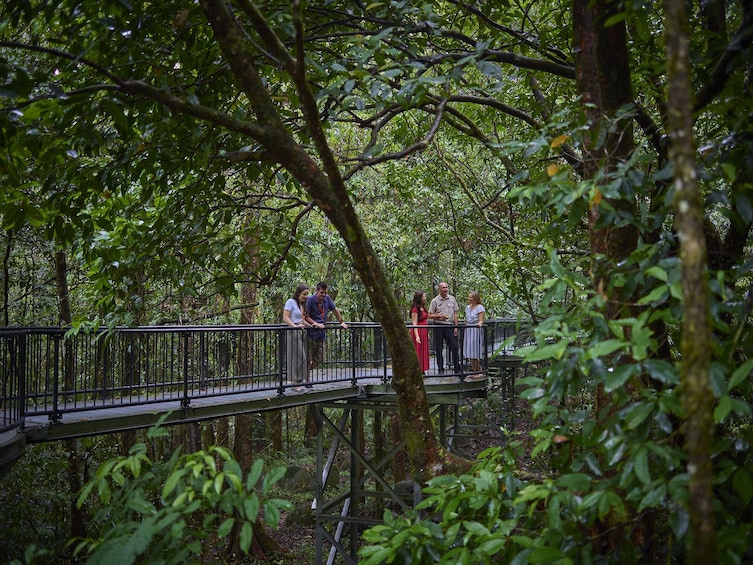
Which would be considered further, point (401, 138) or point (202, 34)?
point (401, 138)

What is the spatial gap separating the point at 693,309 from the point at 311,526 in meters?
19.3

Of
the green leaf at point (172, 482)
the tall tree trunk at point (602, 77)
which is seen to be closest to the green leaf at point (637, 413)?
the tall tree trunk at point (602, 77)

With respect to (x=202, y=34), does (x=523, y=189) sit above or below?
below

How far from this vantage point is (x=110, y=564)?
2.22m

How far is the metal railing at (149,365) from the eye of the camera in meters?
6.97

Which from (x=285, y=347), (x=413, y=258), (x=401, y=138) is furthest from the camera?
(x=413, y=258)

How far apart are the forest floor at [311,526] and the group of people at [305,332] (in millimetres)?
5017

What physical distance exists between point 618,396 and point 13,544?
10903 millimetres

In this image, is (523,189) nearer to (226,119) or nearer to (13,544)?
(226,119)

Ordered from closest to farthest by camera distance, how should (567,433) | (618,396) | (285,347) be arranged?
(618,396)
(567,433)
(285,347)

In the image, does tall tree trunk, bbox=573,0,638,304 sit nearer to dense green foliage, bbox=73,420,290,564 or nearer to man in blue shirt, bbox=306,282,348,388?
dense green foliage, bbox=73,420,290,564

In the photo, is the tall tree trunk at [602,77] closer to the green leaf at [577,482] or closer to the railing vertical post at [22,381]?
the green leaf at [577,482]

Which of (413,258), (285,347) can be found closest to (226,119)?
(285,347)

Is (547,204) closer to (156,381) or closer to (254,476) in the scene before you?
(254,476)
